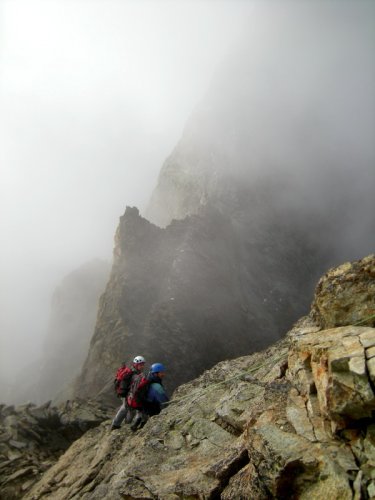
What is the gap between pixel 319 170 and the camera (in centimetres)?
8875

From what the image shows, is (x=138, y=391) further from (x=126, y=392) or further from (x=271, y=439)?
(x=271, y=439)

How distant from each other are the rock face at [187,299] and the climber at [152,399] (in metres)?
23.6

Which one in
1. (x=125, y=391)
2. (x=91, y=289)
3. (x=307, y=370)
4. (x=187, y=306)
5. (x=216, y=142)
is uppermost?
(x=216, y=142)

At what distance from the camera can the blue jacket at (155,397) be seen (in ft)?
49.6

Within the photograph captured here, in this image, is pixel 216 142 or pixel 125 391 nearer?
pixel 125 391

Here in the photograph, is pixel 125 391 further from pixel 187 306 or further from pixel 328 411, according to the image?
pixel 187 306

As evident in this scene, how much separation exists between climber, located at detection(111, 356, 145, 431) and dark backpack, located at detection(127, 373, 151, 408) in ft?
1.63

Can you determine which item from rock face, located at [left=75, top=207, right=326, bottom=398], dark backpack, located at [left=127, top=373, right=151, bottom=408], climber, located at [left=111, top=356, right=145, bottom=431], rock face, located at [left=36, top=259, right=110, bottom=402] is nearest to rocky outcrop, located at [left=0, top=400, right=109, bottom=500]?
climber, located at [left=111, top=356, right=145, bottom=431]

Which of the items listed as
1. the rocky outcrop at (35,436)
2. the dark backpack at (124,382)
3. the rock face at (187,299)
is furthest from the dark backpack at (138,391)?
the rock face at (187,299)

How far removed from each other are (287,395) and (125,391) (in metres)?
8.88

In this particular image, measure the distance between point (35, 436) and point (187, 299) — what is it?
2646 cm

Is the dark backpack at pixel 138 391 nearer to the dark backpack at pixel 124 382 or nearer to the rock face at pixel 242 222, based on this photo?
the dark backpack at pixel 124 382

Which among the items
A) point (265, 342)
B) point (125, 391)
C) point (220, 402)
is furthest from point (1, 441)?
point (265, 342)

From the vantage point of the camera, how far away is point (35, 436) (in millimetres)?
23938
